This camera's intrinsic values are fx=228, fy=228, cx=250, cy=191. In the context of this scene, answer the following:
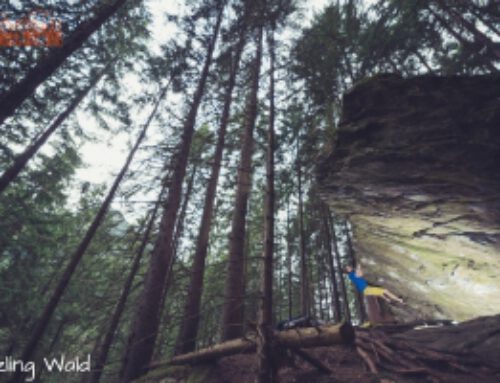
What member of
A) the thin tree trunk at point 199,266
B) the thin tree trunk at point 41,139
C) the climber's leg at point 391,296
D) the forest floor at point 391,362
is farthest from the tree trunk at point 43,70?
the climber's leg at point 391,296

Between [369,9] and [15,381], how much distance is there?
742 inches

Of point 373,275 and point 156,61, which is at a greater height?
point 156,61

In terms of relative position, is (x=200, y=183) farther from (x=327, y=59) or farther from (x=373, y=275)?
(x=373, y=275)

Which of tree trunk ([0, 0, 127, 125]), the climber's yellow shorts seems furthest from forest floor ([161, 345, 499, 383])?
tree trunk ([0, 0, 127, 125])

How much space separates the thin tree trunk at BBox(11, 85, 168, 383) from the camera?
7887mm

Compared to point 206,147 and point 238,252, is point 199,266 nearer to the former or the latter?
point 238,252

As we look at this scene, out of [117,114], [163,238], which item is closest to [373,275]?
[163,238]

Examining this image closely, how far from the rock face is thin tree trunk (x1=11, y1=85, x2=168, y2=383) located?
22.5 ft

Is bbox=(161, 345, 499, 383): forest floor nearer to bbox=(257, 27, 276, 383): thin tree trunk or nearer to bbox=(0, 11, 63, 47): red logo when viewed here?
bbox=(257, 27, 276, 383): thin tree trunk

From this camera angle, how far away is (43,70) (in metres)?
5.99

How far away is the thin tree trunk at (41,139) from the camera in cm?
988

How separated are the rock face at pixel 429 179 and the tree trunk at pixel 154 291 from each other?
4431mm

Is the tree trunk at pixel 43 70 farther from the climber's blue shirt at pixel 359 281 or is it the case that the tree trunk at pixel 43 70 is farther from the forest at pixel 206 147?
the climber's blue shirt at pixel 359 281

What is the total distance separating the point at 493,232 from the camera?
598 cm
